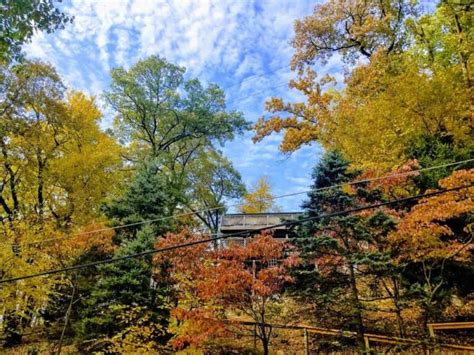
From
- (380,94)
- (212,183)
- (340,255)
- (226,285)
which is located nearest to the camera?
(226,285)

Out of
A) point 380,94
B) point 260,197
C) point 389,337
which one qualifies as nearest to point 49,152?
point 380,94

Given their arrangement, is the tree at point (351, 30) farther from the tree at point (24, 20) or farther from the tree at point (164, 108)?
the tree at point (24, 20)

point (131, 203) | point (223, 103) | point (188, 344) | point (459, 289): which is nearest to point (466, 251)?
point (459, 289)

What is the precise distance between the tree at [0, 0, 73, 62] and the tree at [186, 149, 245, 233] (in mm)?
17258

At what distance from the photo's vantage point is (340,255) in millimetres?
8141

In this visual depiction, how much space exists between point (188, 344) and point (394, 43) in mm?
16136

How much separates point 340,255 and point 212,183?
58.1 feet

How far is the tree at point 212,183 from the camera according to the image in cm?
2406

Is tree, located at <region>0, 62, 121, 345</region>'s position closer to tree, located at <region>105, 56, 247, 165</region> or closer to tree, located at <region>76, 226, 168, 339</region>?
tree, located at <region>76, 226, 168, 339</region>

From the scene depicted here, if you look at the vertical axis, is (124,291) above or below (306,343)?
above

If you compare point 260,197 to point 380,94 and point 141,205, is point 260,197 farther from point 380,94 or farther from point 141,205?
point 141,205

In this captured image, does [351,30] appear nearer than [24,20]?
No

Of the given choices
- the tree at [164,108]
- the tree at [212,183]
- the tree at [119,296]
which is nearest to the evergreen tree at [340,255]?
the tree at [119,296]

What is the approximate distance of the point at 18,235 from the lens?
987cm
